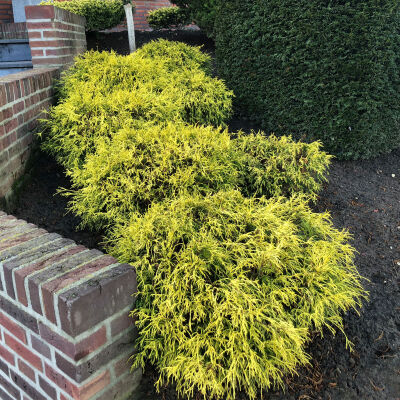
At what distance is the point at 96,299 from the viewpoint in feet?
5.55

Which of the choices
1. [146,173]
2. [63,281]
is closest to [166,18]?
[146,173]

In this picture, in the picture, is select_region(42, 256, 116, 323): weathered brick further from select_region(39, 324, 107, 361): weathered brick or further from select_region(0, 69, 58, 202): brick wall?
select_region(0, 69, 58, 202): brick wall

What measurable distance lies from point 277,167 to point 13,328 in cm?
236

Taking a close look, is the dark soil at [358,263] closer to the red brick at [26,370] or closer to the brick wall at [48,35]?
the red brick at [26,370]

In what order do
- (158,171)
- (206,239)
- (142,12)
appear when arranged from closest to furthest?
1. (206,239)
2. (158,171)
3. (142,12)

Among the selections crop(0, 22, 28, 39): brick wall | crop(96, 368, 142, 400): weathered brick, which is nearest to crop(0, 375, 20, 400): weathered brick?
crop(96, 368, 142, 400): weathered brick

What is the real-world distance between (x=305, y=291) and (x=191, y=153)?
52.1 inches

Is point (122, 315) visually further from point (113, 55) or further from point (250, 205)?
point (113, 55)

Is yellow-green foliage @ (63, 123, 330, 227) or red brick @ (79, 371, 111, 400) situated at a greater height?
yellow-green foliage @ (63, 123, 330, 227)

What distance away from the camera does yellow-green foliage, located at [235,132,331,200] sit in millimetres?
3275

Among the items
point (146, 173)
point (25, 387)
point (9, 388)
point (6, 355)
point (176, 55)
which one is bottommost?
point (9, 388)

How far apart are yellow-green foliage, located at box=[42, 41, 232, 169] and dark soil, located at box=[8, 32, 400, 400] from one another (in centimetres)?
46

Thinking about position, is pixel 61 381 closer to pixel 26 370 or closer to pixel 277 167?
pixel 26 370

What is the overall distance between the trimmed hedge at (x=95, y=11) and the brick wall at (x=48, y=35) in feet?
6.83
